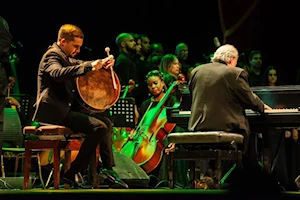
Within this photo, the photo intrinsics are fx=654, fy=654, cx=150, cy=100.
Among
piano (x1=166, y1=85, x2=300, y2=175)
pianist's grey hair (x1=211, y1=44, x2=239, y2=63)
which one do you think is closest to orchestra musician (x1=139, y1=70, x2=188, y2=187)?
piano (x1=166, y1=85, x2=300, y2=175)

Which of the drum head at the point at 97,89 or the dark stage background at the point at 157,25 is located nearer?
the drum head at the point at 97,89

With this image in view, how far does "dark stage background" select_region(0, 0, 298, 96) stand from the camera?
9836 millimetres

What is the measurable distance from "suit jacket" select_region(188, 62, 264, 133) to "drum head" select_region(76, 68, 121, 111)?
82 centimetres

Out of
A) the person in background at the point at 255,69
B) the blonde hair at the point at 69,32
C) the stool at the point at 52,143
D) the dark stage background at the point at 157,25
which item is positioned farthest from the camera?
the dark stage background at the point at 157,25

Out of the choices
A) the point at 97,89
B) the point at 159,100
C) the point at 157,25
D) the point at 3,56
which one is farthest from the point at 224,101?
the point at 157,25

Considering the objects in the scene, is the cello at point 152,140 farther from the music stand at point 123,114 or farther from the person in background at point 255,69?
the person in background at point 255,69

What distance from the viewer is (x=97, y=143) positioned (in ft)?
18.6

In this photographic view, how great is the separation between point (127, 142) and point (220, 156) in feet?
7.30

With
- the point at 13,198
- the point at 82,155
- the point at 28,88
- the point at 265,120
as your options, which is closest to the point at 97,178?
the point at 82,155

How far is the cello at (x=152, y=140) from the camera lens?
7.59 m

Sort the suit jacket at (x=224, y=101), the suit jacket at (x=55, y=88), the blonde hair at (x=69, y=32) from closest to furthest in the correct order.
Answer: the suit jacket at (x=55, y=88) → the blonde hair at (x=69, y=32) → the suit jacket at (x=224, y=101)

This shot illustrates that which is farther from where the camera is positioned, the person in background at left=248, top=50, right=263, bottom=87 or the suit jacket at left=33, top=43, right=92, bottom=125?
the person in background at left=248, top=50, right=263, bottom=87

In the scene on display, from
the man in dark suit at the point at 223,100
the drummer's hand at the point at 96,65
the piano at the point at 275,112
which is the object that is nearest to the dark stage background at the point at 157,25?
the piano at the point at 275,112

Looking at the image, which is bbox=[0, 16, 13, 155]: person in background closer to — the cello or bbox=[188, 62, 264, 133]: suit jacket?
bbox=[188, 62, 264, 133]: suit jacket
